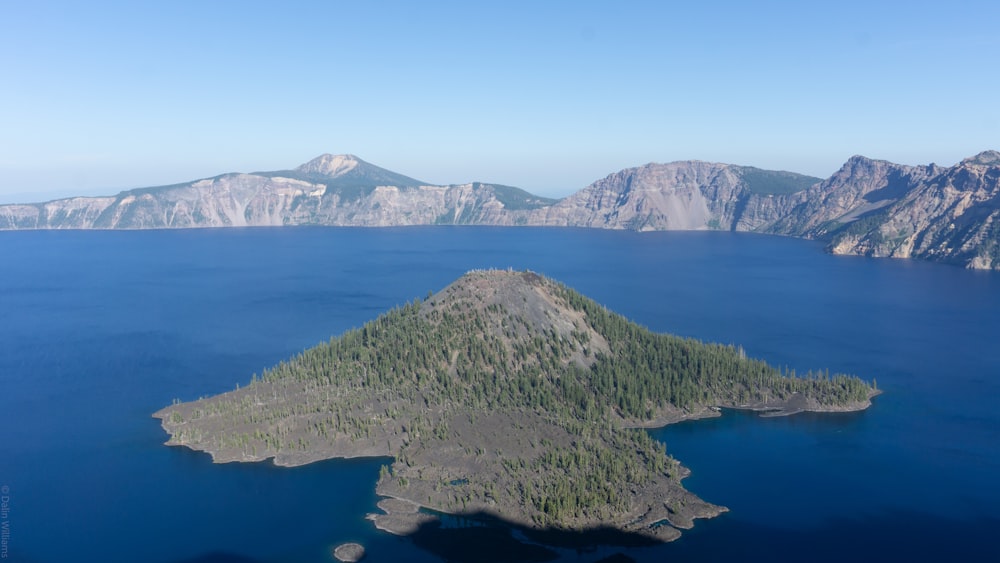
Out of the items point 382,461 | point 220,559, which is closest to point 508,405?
point 382,461

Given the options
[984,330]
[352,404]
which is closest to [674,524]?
[352,404]

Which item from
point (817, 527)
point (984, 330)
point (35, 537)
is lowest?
point (35, 537)

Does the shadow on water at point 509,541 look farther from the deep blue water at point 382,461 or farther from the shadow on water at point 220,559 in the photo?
the shadow on water at point 220,559

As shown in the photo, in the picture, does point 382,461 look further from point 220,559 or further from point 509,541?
point 509,541

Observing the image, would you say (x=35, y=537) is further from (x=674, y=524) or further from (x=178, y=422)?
(x=674, y=524)

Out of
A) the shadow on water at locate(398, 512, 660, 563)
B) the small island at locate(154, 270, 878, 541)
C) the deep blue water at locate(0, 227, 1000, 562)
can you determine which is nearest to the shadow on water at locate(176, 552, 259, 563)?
the deep blue water at locate(0, 227, 1000, 562)

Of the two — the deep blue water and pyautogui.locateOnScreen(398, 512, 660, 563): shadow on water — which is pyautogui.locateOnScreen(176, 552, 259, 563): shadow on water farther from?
pyautogui.locateOnScreen(398, 512, 660, 563): shadow on water

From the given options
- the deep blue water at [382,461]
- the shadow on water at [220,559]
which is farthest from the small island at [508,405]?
the shadow on water at [220,559]
